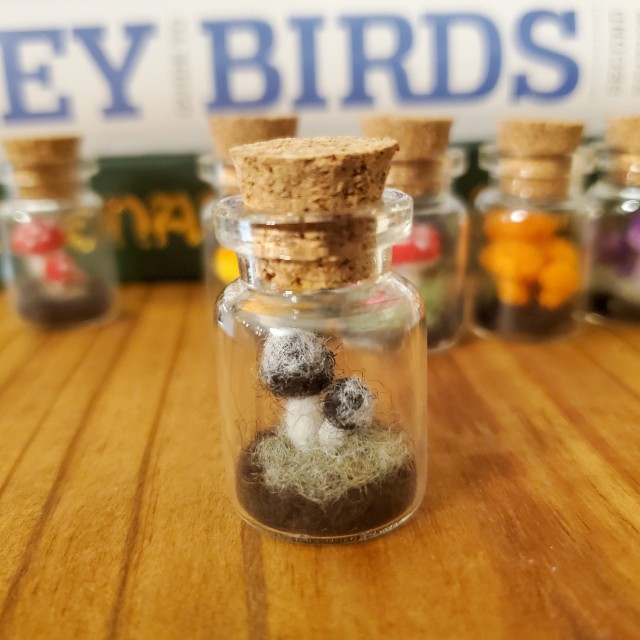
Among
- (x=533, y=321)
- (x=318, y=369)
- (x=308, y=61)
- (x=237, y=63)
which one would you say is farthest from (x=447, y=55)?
(x=318, y=369)

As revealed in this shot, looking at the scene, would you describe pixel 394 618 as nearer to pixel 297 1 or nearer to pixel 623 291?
pixel 623 291

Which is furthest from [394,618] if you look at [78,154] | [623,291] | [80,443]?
[78,154]

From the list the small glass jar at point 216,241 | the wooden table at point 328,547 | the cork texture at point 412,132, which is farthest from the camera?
the small glass jar at point 216,241

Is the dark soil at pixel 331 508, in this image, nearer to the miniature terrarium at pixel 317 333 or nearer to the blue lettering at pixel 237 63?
the miniature terrarium at pixel 317 333

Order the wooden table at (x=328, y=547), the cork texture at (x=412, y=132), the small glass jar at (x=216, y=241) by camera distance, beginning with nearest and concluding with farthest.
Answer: the wooden table at (x=328, y=547), the cork texture at (x=412, y=132), the small glass jar at (x=216, y=241)

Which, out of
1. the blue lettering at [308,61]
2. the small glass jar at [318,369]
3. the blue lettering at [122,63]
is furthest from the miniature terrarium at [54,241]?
the small glass jar at [318,369]
